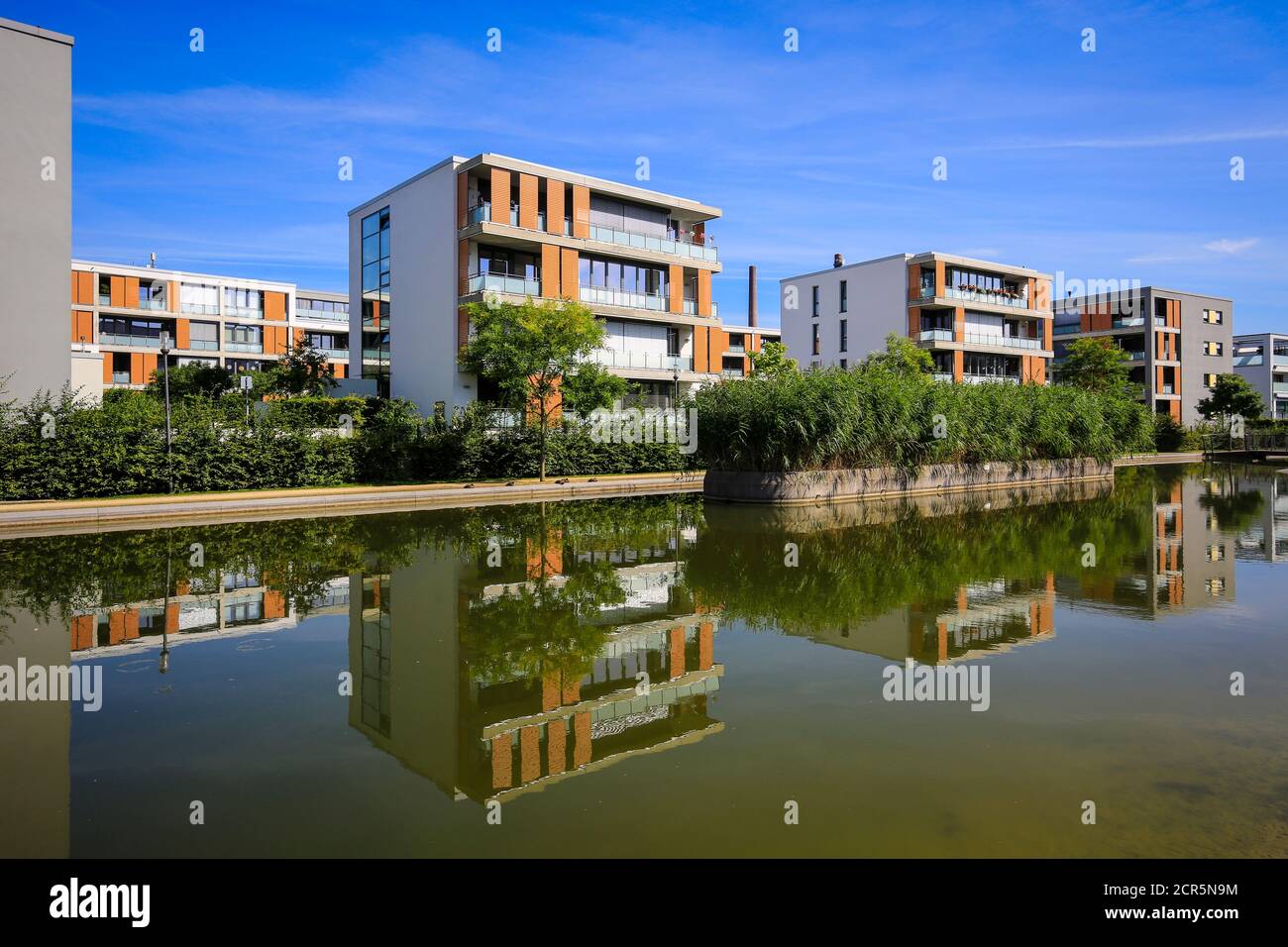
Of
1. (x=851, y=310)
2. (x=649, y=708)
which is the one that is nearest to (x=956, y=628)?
(x=649, y=708)

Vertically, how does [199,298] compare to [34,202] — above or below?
above

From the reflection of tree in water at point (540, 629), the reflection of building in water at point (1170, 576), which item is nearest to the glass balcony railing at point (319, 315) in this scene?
the reflection of tree in water at point (540, 629)

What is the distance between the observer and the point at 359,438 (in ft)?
95.0

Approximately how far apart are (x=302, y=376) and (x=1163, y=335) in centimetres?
6933

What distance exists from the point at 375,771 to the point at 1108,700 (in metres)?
5.48

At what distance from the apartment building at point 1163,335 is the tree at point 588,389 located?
5508 cm

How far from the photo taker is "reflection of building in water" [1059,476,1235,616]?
1078cm

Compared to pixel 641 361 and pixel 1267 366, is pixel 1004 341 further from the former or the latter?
pixel 1267 366

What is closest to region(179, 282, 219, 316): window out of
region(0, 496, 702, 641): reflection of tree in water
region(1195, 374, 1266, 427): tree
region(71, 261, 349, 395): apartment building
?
region(71, 261, 349, 395): apartment building

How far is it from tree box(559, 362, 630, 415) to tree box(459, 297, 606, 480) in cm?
34

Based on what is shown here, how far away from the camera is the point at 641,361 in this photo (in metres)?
40.4

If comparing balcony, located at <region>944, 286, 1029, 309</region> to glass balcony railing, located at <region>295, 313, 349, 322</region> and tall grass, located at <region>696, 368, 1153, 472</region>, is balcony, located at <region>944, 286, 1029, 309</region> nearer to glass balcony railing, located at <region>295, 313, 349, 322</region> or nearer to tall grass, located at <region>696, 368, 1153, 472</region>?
tall grass, located at <region>696, 368, 1153, 472</region>

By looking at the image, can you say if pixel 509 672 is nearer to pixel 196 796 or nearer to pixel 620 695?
pixel 620 695
